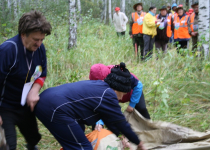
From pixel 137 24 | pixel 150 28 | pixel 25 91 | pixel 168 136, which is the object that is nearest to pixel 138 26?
pixel 137 24

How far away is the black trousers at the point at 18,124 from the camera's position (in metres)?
1.89

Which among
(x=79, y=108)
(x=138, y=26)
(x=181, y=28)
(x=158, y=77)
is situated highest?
(x=138, y=26)

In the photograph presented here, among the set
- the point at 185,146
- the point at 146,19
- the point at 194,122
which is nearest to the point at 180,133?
the point at 185,146

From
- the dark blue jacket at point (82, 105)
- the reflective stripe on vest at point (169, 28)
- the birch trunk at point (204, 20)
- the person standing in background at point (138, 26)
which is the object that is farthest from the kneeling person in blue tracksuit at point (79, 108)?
the reflective stripe on vest at point (169, 28)

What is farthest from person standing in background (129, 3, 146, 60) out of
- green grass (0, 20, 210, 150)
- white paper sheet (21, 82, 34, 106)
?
white paper sheet (21, 82, 34, 106)

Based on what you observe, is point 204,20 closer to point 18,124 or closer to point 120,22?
point 18,124

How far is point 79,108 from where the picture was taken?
6.12 ft

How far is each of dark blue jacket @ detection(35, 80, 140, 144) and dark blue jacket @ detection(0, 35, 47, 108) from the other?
260mm

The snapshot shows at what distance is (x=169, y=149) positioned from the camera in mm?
2223

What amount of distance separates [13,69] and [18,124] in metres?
0.55

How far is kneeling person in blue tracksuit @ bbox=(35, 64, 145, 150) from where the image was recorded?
1.83m

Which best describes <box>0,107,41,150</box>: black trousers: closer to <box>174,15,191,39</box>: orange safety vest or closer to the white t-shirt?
<box>174,15,191,39</box>: orange safety vest

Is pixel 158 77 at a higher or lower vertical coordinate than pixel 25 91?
lower

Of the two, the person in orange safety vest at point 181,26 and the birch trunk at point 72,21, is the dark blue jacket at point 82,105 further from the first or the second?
the person in orange safety vest at point 181,26
